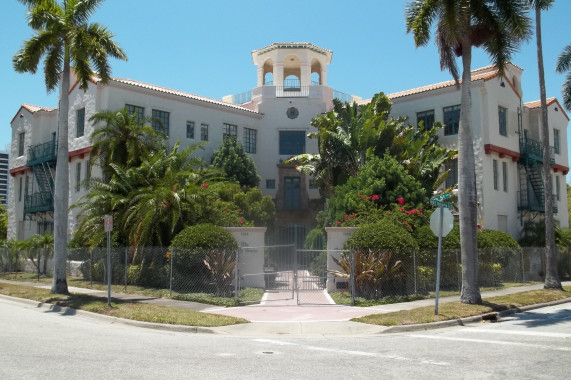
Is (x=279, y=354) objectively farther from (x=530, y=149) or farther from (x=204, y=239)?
(x=530, y=149)

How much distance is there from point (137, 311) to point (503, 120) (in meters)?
24.4

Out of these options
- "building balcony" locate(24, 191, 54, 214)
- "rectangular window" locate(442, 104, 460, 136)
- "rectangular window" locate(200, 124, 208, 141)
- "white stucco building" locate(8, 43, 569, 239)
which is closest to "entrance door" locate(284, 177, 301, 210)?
"white stucco building" locate(8, 43, 569, 239)

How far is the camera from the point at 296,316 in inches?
583

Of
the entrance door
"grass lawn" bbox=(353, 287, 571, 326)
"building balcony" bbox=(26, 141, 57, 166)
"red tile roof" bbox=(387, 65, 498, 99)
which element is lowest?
"grass lawn" bbox=(353, 287, 571, 326)

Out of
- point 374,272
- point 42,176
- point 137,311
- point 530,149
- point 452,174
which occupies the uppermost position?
point 530,149

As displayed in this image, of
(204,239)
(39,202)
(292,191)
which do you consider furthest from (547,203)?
(39,202)

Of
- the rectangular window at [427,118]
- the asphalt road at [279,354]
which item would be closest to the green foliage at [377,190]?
the rectangular window at [427,118]

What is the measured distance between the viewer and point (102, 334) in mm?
11570

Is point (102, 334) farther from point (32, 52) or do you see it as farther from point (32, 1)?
point (32, 1)

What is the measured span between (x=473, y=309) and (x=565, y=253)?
17.0 m

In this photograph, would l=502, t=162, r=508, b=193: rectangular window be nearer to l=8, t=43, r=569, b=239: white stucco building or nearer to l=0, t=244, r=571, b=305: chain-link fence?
l=8, t=43, r=569, b=239: white stucco building

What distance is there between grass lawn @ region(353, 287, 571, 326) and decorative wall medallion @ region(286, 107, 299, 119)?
19901 mm

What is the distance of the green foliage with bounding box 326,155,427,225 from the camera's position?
2288 centimetres

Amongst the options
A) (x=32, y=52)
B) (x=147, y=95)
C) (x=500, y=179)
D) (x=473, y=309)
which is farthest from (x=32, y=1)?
(x=500, y=179)
